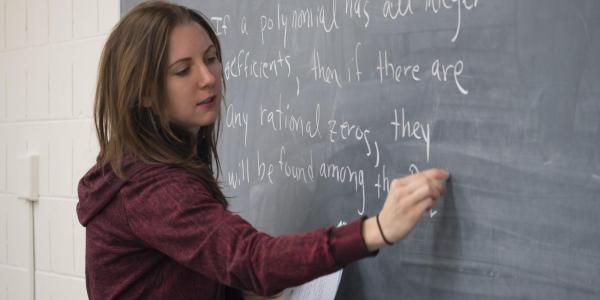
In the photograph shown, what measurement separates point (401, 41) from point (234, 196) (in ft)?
2.04

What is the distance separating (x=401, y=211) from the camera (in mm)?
1076

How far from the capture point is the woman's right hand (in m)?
1.06

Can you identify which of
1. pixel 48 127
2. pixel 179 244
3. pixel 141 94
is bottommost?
pixel 179 244

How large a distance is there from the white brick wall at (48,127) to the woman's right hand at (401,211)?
4.48ft

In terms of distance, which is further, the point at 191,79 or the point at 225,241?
the point at 191,79

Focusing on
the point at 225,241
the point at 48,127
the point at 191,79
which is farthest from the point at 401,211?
the point at 48,127

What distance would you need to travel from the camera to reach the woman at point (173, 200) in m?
1.06

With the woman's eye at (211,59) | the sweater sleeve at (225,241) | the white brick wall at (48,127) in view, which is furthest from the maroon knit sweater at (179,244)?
the white brick wall at (48,127)

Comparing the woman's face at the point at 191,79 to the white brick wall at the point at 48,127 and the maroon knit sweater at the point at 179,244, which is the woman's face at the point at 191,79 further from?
the white brick wall at the point at 48,127

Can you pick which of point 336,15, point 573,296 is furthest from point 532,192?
point 336,15

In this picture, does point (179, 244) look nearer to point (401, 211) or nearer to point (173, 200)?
point (173, 200)

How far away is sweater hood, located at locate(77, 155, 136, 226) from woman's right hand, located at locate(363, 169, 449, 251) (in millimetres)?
431

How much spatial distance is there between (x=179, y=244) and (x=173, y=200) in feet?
0.23

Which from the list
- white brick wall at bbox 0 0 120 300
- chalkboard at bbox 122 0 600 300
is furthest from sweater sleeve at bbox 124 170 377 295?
white brick wall at bbox 0 0 120 300
